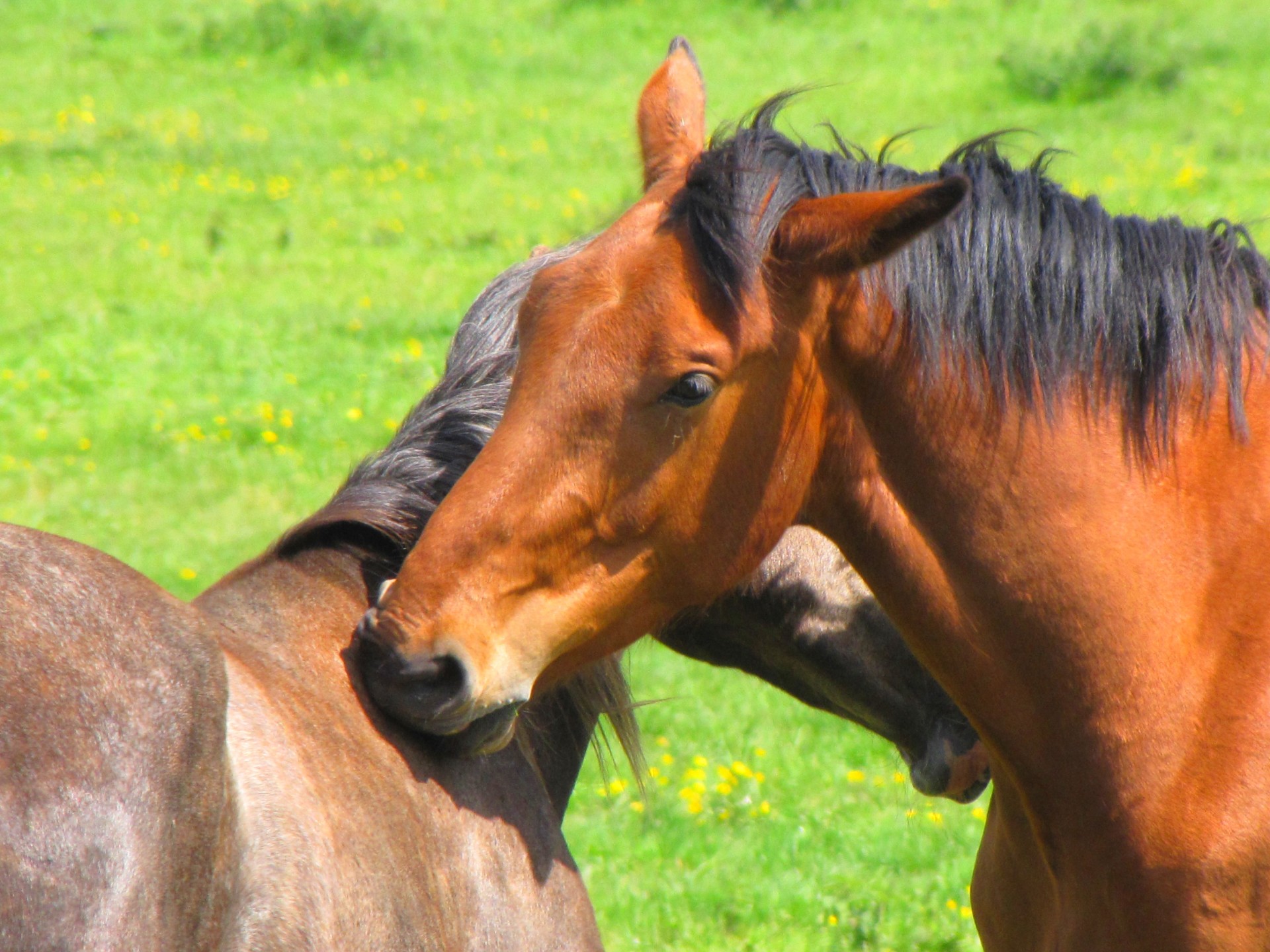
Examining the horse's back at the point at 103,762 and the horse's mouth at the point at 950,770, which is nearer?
the horse's back at the point at 103,762

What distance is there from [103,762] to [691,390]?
3.05ft

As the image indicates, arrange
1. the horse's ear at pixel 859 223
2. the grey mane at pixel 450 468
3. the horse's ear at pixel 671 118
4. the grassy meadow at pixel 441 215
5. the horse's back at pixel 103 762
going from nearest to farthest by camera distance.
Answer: the horse's back at pixel 103 762 → the horse's ear at pixel 859 223 → the horse's ear at pixel 671 118 → the grey mane at pixel 450 468 → the grassy meadow at pixel 441 215

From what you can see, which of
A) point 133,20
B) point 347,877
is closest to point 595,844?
point 347,877

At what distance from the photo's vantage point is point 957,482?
2.13 meters

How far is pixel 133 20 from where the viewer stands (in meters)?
16.3

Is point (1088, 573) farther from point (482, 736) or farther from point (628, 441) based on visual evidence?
point (482, 736)

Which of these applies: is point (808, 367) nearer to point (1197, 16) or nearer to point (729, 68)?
point (729, 68)

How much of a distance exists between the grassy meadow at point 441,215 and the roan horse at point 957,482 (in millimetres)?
805

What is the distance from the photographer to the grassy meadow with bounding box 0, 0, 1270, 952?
447 cm

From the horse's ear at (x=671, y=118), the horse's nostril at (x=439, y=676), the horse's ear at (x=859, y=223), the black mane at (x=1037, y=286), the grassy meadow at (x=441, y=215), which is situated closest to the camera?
the horse's ear at (x=859, y=223)

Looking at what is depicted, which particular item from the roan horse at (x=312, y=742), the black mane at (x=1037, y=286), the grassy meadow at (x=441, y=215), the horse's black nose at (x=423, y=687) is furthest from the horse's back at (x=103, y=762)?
the grassy meadow at (x=441, y=215)

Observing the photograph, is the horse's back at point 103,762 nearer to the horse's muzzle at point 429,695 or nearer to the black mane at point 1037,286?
the horse's muzzle at point 429,695

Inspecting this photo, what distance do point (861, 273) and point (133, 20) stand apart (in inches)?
642

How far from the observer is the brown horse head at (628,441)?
2.02 m
